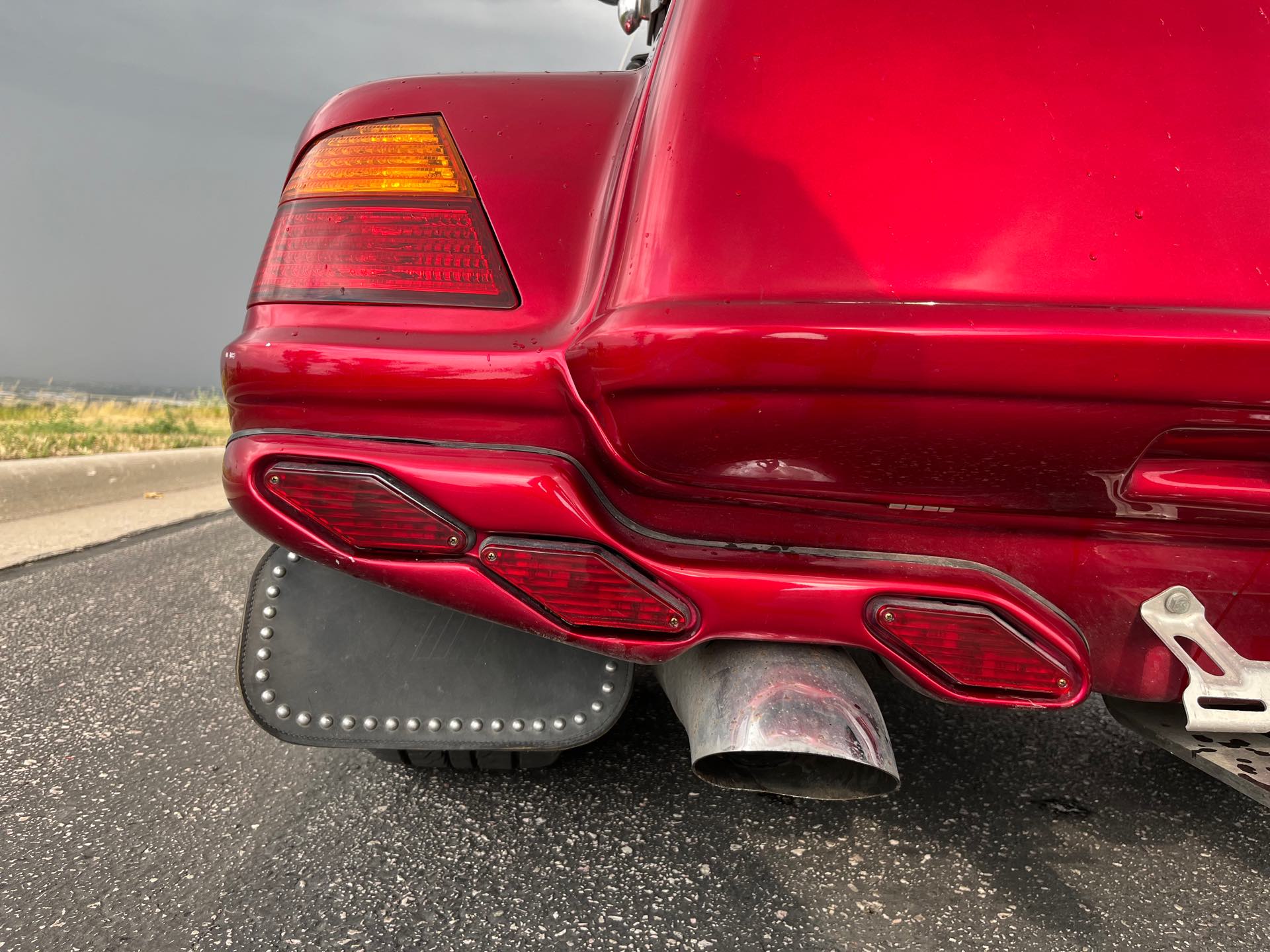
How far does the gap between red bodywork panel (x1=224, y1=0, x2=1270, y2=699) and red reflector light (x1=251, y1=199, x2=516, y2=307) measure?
1.1 inches

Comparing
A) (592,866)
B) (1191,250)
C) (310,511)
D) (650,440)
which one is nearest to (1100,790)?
(592,866)

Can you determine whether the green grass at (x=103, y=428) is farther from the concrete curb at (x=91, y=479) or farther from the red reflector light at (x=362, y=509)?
the red reflector light at (x=362, y=509)

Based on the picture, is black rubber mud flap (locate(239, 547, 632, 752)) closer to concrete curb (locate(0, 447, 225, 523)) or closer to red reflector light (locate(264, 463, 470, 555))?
red reflector light (locate(264, 463, 470, 555))

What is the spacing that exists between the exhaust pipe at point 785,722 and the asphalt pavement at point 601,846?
0.26 m

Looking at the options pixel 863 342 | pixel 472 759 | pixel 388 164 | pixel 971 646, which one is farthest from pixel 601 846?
pixel 388 164

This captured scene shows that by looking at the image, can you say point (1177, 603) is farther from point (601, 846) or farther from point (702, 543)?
point (601, 846)

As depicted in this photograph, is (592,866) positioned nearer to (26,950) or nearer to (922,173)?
(26,950)

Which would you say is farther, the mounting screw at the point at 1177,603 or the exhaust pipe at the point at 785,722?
the mounting screw at the point at 1177,603

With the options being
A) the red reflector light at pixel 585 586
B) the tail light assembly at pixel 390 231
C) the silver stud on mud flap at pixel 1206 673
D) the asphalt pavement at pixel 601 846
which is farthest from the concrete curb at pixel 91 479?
the silver stud on mud flap at pixel 1206 673

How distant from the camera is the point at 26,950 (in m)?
1.14

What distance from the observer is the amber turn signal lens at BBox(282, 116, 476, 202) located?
1234 millimetres

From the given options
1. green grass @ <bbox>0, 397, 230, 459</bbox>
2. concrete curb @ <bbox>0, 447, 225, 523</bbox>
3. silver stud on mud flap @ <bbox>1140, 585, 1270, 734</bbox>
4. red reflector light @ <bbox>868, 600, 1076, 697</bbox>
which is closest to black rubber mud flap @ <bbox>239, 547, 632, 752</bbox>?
red reflector light @ <bbox>868, 600, 1076, 697</bbox>

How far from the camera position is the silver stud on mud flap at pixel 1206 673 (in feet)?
3.75

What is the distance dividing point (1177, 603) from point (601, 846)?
1014 millimetres
